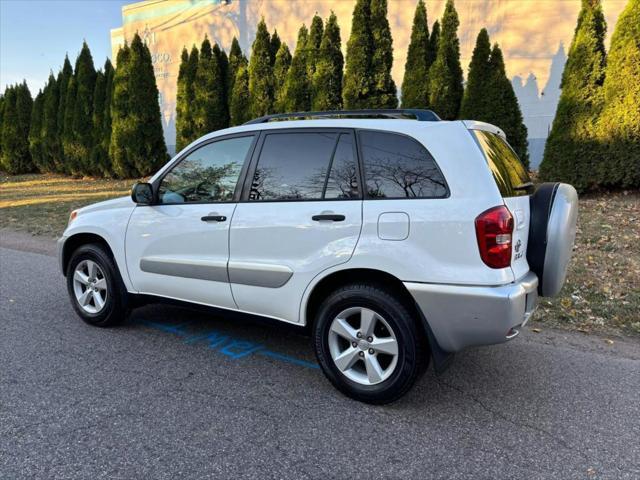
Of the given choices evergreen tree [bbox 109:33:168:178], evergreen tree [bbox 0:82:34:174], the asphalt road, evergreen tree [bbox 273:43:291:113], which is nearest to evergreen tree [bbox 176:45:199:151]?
evergreen tree [bbox 109:33:168:178]

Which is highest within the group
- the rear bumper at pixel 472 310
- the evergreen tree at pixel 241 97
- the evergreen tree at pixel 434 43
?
the evergreen tree at pixel 434 43

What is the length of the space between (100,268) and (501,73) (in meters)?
9.53

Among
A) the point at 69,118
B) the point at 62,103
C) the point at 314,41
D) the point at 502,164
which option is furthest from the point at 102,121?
the point at 502,164

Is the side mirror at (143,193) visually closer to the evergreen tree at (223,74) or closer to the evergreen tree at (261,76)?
the evergreen tree at (261,76)

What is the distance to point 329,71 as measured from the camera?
13.2m

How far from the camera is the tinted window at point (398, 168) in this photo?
290cm

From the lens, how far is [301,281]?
10.6ft

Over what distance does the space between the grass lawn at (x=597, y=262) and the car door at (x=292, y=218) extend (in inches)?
104

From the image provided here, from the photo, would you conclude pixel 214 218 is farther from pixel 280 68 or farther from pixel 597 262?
pixel 280 68

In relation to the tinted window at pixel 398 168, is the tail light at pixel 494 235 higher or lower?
lower

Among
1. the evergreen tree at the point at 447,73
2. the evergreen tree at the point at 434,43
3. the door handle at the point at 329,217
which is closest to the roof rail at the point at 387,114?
the door handle at the point at 329,217

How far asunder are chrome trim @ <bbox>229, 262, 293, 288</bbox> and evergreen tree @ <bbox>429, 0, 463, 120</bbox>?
936 centimetres

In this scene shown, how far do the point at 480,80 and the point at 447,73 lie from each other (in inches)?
40.2

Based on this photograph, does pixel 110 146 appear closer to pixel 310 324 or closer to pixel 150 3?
pixel 150 3
